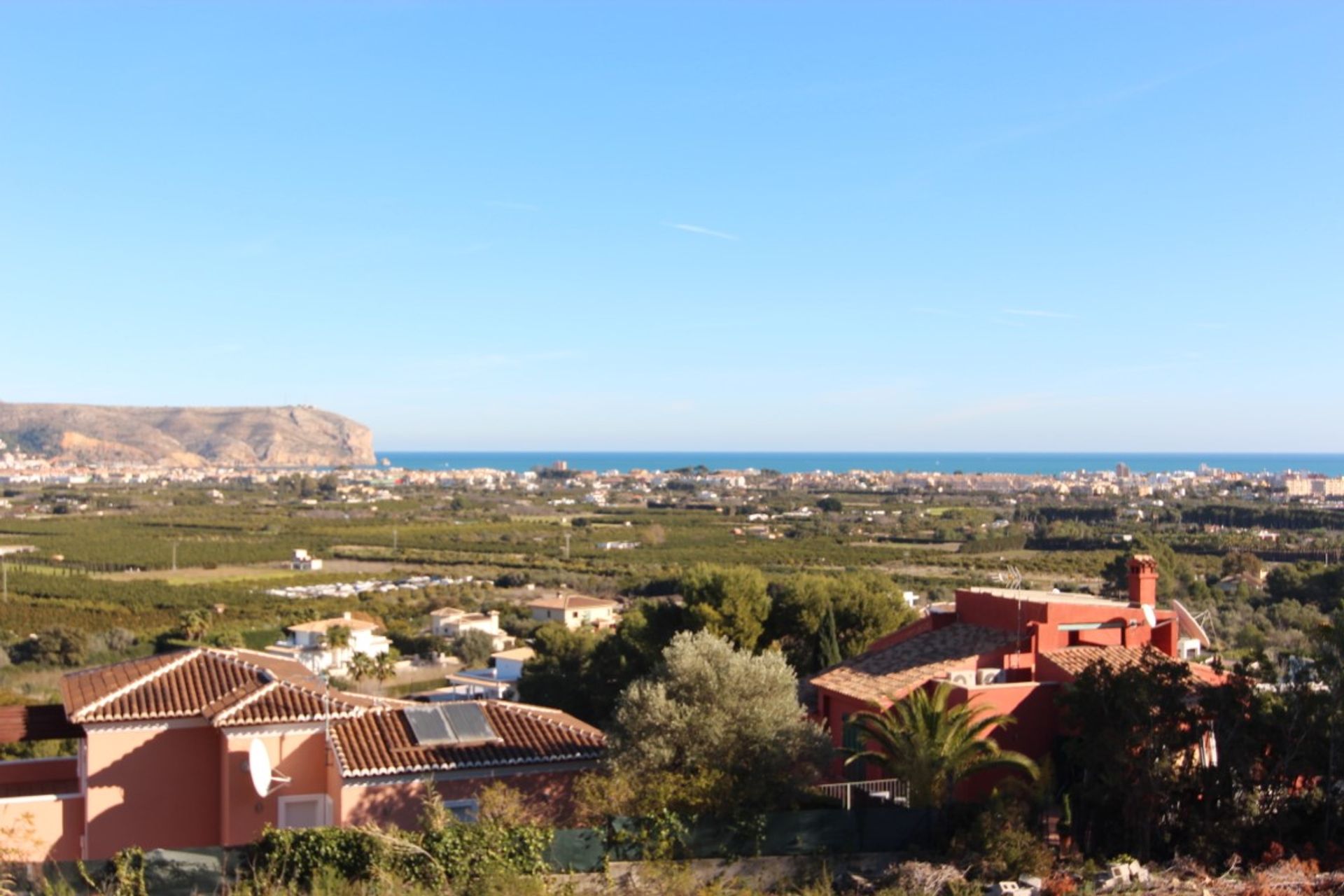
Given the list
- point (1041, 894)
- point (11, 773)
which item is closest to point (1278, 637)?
point (1041, 894)

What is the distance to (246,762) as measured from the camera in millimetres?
11773

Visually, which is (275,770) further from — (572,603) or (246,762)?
(572,603)

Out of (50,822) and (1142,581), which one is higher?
(1142,581)

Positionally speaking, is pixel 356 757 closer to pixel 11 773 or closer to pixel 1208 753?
pixel 11 773

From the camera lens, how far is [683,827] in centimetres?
1038

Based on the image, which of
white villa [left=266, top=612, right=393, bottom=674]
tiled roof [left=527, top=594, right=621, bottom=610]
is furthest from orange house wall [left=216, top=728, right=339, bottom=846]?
tiled roof [left=527, top=594, right=621, bottom=610]

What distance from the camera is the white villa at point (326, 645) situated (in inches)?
1382

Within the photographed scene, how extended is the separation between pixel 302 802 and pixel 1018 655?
8.37m

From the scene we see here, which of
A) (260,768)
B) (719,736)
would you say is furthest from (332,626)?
(719,736)

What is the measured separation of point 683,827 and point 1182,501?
351 ft

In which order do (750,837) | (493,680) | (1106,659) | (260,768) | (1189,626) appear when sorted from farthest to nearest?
(493,680) → (1189,626) → (1106,659) → (260,768) → (750,837)

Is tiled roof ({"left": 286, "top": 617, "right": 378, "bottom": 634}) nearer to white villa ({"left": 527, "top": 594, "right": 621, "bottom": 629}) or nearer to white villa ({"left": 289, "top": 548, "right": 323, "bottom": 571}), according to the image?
white villa ({"left": 527, "top": 594, "right": 621, "bottom": 629})

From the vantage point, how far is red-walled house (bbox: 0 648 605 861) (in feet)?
37.8

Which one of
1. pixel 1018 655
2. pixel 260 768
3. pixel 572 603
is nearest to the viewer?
pixel 260 768
